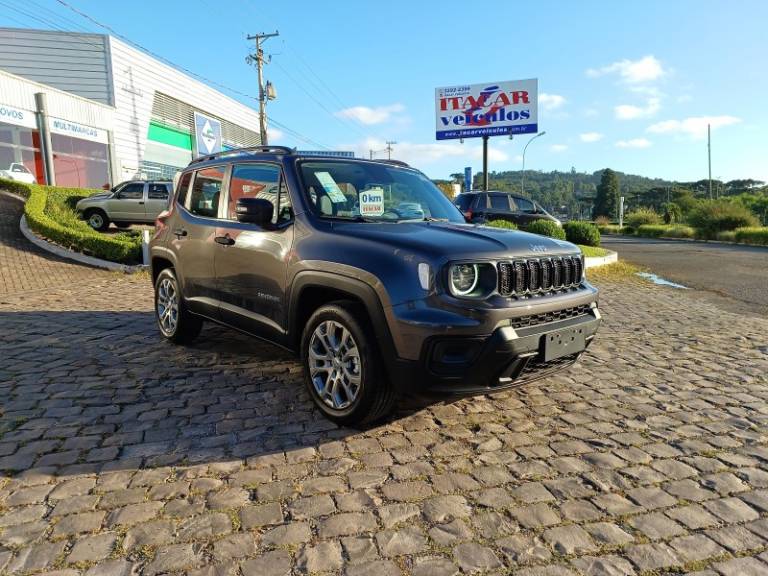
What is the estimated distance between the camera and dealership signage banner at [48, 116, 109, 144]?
83.1 feet

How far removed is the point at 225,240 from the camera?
444 centimetres

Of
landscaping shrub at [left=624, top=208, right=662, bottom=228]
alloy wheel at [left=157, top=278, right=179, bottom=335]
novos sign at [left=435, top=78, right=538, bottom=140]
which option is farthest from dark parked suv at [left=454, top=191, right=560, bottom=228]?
landscaping shrub at [left=624, top=208, right=662, bottom=228]

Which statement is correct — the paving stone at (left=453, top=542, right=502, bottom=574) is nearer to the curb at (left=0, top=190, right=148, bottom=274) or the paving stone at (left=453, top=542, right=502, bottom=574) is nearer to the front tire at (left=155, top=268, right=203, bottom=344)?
the front tire at (left=155, top=268, right=203, bottom=344)

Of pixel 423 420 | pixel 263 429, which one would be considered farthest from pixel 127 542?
pixel 423 420

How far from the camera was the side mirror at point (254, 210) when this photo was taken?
3.71 metres

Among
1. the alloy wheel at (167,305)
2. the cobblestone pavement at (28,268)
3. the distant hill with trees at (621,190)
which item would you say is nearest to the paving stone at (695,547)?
the alloy wheel at (167,305)

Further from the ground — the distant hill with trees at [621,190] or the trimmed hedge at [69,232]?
the distant hill with trees at [621,190]

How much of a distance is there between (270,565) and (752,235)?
29.5 metres

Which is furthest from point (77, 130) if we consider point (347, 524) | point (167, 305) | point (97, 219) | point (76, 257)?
point (347, 524)

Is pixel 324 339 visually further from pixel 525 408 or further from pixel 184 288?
pixel 184 288

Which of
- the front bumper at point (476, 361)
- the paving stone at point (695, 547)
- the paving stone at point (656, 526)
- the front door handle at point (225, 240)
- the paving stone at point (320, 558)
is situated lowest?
the paving stone at point (695, 547)

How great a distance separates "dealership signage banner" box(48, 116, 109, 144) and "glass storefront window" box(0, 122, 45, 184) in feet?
3.11

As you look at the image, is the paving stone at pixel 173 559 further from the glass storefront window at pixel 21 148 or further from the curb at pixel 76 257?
the glass storefront window at pixel 21 148

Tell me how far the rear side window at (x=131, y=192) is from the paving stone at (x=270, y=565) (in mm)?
16741
